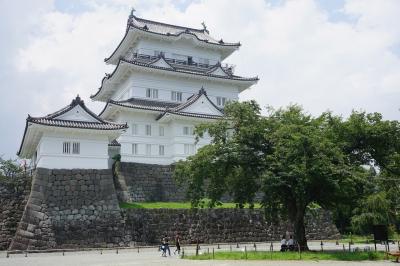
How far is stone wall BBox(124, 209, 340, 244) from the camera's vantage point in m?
27.7

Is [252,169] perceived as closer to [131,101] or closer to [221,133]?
[221,133]

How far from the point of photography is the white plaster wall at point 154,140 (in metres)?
35.9

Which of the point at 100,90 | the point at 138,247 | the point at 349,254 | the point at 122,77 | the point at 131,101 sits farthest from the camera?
the point at 100,90

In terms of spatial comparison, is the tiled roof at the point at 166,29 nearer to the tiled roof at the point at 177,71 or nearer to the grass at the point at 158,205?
the tiled roof at the point at 177,71

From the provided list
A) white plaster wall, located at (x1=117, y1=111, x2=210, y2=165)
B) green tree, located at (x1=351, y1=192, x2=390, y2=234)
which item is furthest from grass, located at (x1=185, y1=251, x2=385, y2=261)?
green tree, located at (x1=351, y1=192, x2=390, y2=234)

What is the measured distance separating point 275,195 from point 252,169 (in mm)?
2003

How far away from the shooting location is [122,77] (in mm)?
41094

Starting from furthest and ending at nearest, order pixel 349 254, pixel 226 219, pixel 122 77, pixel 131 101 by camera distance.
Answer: pixel 122 77, pixel 131 101, pixel 226 219, pixel 349 254

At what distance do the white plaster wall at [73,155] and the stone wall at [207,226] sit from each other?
4.12 metres

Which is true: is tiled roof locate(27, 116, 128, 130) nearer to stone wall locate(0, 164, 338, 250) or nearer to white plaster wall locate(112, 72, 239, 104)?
stone wall locate(0, 164, 338, 250)

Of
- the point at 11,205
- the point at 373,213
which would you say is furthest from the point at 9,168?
the point at 373,213

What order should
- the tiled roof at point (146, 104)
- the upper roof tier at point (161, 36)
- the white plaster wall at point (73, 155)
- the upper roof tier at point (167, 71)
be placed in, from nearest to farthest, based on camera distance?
the white plaster wall at point (73, 155) → the tiled roof at point (146, 104) → the upper roof tier at point (167, 71) → the upper roof tier at point (161, 36)

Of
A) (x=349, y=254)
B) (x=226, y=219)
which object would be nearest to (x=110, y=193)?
(x=226, y=219)

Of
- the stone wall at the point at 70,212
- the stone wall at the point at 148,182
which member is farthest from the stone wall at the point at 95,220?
the stone wall at the point at 148,182
